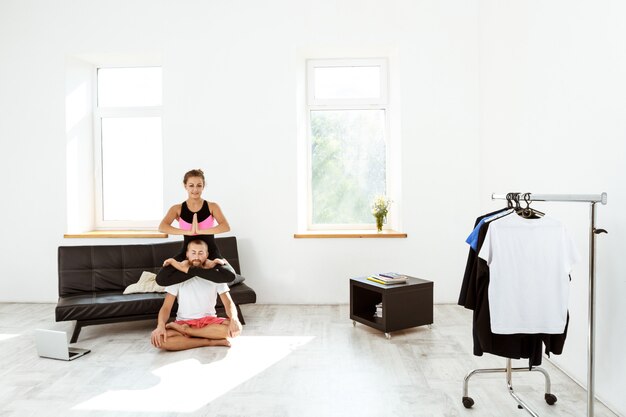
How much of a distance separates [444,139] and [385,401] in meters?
2.94

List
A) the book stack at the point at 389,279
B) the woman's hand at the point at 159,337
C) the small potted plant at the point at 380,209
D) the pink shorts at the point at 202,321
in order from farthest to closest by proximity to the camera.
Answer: the small potted plant at the point at 380,209, the book stack at the point at 389,279, the pink shorts at the point at 202,321, the woman's hand at the point at 159,337

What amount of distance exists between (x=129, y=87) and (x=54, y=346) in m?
3.10

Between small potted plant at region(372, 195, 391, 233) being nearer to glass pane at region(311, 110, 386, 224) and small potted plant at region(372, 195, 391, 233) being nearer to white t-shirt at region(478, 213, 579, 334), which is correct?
glass pane at region(311, 110, 386, 224)

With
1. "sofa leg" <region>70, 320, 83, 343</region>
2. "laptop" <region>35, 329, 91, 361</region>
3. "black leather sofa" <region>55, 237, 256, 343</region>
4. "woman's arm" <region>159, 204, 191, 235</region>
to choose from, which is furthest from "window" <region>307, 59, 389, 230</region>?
"laptop" <region>35, 329, 91, 361</region>

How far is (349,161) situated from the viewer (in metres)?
5.25

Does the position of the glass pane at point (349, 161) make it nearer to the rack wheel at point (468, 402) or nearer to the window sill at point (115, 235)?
the window sill at point (115, 235)

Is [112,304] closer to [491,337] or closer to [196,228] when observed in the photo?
[196,228]

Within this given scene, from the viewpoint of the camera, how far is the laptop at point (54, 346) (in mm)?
3266

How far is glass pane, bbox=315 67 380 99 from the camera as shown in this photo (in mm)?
5266

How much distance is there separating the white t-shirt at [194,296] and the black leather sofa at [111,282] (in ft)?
0.93

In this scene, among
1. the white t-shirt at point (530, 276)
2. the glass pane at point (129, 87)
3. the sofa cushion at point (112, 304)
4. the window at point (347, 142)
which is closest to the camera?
the white t-shirt at point (530, 276)

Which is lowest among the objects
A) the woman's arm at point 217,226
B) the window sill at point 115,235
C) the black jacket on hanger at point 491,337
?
the black jacket on hanger at point 491,337

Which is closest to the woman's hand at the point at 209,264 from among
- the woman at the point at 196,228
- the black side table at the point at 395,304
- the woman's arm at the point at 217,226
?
the woman at the point at 196,228

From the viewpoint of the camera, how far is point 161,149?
17.6 ft
